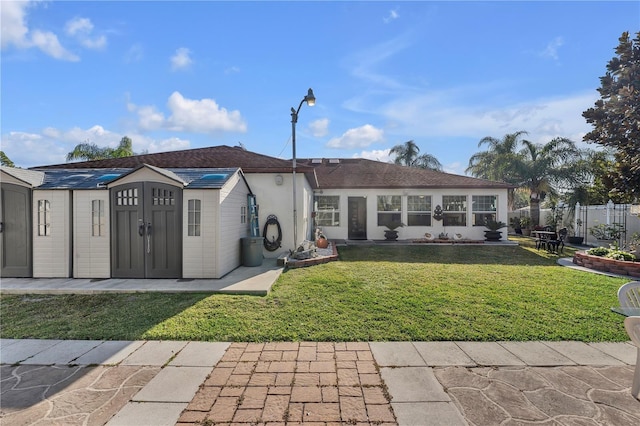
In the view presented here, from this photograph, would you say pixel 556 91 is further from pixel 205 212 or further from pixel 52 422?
pixel 52 422

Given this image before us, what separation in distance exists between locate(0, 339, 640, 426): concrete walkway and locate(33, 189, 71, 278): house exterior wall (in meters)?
3.71

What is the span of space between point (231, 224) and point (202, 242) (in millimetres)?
1029

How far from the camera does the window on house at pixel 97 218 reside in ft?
22.5

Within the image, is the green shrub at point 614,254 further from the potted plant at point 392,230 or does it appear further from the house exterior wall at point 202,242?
the house exterior wall at point 202,242

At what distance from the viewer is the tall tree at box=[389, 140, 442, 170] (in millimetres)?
24625

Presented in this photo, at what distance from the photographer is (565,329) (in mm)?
4086

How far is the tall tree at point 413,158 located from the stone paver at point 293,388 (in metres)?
23.1

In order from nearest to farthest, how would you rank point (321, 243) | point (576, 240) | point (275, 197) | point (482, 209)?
point (275, 197) < point (321, 243) < point (576, 240) < point (482, 209)

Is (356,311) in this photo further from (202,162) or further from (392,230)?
(392,230)

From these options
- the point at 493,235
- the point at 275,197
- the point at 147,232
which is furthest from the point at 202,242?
the point at 493,235

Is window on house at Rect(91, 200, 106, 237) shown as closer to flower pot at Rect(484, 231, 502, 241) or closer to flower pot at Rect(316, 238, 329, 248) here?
flower pot at Rect(316, 238, 329, 248)

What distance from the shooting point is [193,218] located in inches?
266

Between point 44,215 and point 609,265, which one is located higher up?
point 44,215

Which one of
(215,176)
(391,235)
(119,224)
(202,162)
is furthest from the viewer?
(391,235)
